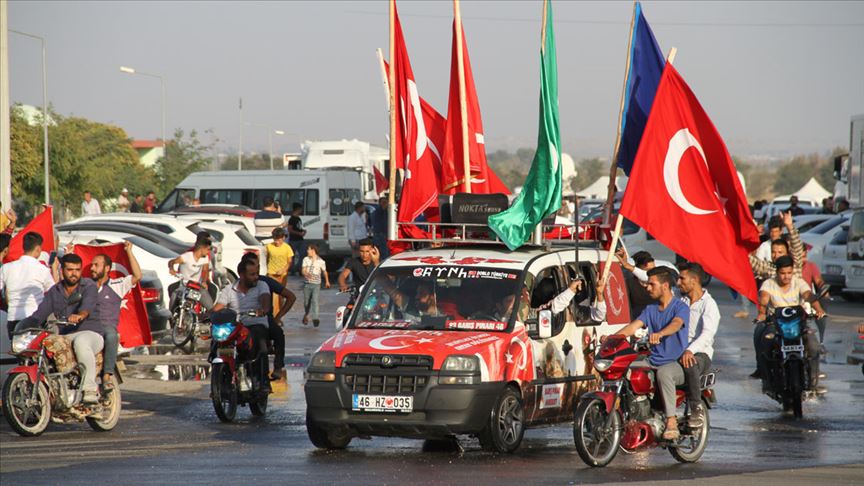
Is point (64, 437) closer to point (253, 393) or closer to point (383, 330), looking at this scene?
point (253, 393)

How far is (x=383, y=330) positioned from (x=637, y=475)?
2.52m

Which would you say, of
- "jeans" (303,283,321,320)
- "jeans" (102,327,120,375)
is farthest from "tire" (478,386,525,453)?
"jeans" (303,283,321,320)

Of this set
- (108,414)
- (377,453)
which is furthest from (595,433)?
(108,414)

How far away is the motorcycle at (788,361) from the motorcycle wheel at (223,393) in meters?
5.30

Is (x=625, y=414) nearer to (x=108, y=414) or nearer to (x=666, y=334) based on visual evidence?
(x=666, y=334)

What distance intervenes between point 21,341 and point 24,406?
0.61 metres

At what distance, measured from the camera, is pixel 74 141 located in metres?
61.2

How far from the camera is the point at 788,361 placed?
14.3 m

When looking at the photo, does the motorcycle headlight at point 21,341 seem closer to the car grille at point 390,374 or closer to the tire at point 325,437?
the tire at point 325,437

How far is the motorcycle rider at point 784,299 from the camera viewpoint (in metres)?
14.7

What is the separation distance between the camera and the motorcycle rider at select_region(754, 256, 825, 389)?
1470 centimetres

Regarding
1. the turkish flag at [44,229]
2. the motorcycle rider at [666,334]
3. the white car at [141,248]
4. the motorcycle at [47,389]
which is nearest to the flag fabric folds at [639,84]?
Result: the motorcycle rider at [666,334]

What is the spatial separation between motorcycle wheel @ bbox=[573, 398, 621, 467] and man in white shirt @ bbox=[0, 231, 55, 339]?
6.37 meters

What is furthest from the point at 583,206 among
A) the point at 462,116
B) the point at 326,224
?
the point at 462,116
